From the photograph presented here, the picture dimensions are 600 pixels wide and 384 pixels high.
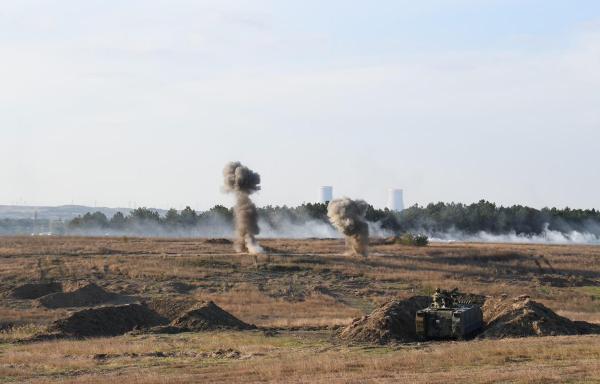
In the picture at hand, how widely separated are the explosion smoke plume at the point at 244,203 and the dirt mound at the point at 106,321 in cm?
4650

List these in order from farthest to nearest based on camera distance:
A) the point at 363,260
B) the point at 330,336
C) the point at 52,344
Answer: the point at 363,260 < the point at 330,336 < the point at 52,344

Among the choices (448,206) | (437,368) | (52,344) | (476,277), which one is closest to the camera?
(437,368)

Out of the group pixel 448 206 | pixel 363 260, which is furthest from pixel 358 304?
pixel 448 206

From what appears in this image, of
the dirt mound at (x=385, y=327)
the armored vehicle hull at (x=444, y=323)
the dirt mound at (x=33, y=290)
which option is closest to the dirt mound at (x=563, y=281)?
the armored vehicle hull at (x=444, y=323)

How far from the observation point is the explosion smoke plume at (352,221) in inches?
3757

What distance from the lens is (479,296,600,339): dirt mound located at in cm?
4258

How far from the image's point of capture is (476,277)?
77188 mm

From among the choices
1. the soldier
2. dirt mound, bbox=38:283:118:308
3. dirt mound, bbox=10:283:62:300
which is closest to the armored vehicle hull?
the soldier

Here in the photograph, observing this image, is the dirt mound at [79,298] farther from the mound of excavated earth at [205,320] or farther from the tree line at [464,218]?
the tree line at [464,218]

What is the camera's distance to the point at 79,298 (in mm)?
59219

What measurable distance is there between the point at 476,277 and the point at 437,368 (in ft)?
159

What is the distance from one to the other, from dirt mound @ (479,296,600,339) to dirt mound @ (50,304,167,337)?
57.7ft

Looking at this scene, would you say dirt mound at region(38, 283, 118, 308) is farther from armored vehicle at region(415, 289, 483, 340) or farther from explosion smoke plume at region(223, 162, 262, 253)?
explosion smoke plume at region(223, 162, 262, 253)

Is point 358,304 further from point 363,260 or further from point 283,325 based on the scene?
point 363,260
